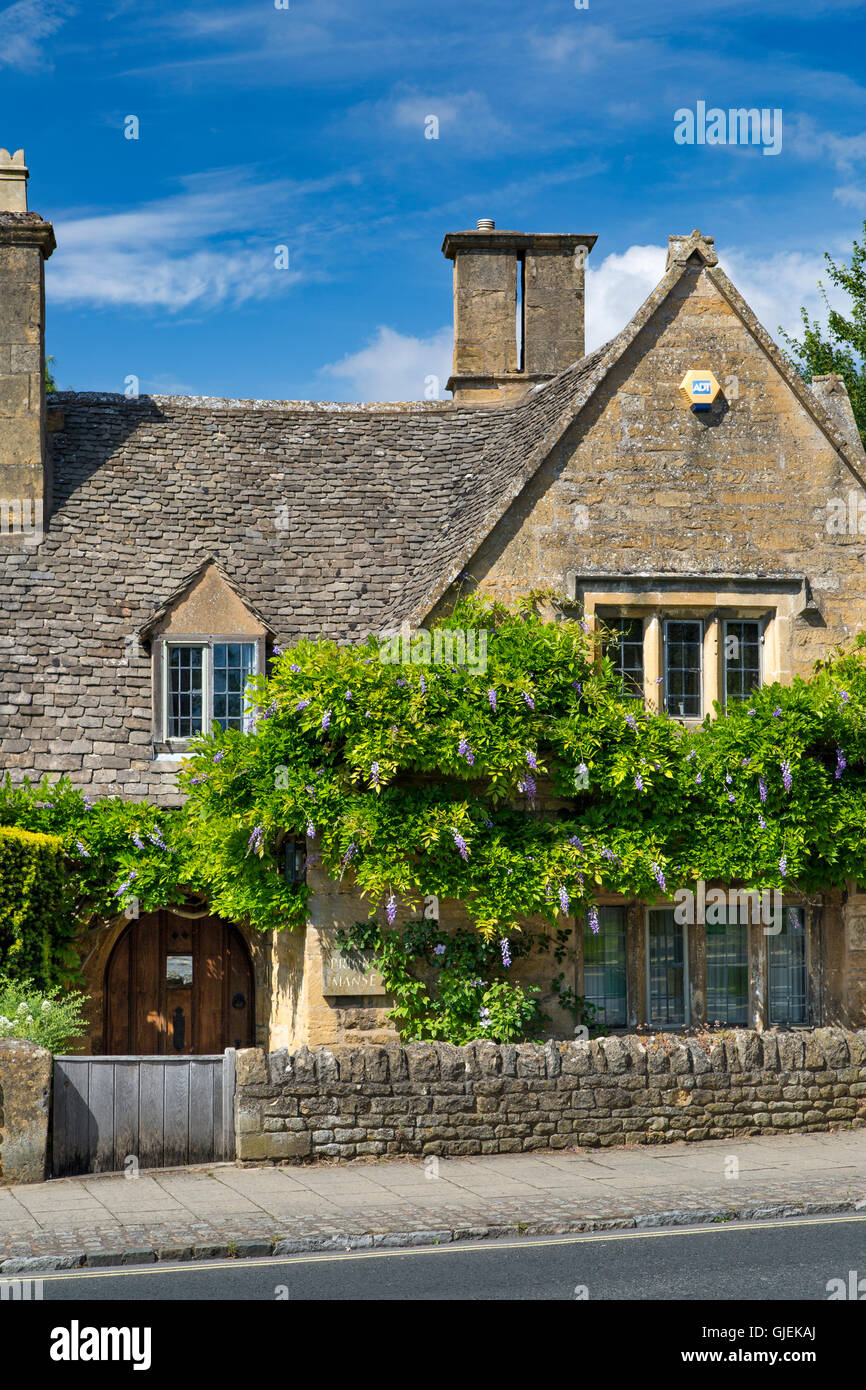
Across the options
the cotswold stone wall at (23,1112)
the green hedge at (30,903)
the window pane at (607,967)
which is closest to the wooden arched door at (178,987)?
the green hedge at (30,903)

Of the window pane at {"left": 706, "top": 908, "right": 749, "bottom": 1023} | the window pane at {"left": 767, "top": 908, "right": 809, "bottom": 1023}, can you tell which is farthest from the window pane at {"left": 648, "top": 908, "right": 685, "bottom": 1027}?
the window pane at {"left": 767, "top": 908, "right": 809, "bottom": 1023}

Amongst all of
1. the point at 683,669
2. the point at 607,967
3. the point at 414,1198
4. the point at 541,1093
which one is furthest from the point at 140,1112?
the point at 683,669

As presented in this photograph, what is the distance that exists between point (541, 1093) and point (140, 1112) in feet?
11.3

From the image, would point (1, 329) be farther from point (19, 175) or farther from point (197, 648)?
point (197, 648)

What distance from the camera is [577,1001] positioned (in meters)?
15.1

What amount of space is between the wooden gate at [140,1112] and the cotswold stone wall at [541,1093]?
29 centimetres

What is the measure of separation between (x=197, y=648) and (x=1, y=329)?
4846 mm

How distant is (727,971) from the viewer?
53.3 feet

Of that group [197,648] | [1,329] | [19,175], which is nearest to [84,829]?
[197,648]

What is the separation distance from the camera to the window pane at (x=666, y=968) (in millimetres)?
15945

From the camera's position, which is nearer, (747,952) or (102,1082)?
(102,1082)

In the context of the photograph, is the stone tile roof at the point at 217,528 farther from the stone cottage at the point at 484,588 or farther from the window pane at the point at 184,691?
the window pane at the point at 184,691

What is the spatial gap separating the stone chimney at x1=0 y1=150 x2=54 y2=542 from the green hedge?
4.63 m

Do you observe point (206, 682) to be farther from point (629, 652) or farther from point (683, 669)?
point (683, 669)
